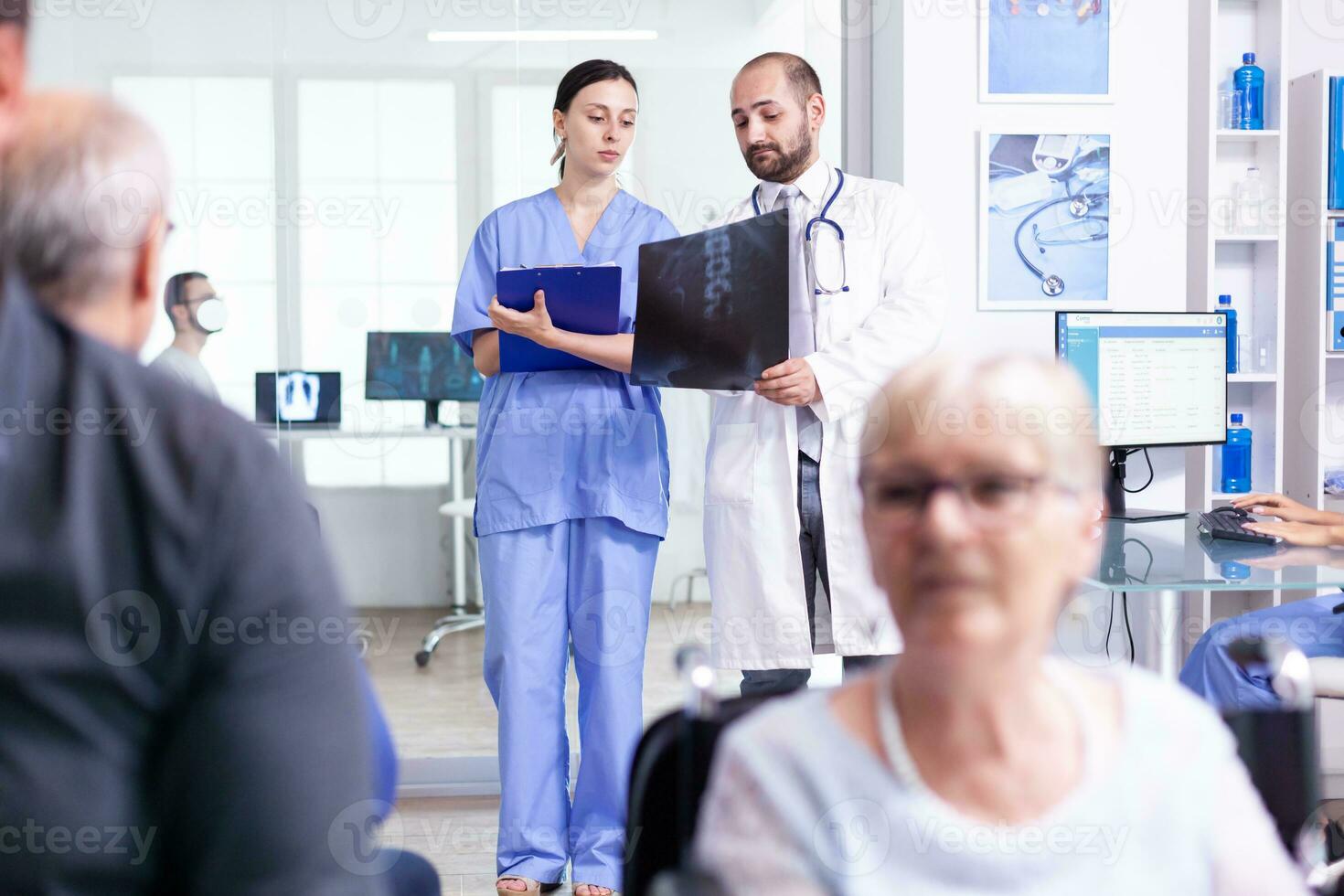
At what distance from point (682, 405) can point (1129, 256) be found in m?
1.25

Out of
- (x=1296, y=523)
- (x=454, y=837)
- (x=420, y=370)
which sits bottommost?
(x=454, y=837)

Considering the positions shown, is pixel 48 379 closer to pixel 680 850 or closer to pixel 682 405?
pixel 680 850

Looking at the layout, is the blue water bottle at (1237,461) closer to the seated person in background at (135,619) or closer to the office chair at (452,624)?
the office chair at (452,624)

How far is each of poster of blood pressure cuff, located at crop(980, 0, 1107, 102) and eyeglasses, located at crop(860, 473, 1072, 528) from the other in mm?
2531

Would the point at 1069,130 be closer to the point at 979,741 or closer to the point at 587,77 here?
the point at 587,77

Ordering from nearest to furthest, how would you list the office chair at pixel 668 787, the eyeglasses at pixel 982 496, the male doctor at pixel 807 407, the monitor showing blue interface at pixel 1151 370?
the eyeglasses at pixel 982 496
the office chair at pixel 668 787
the male doctor at pixel 807 407
the monitor showing blue interface at pixel 1151 370

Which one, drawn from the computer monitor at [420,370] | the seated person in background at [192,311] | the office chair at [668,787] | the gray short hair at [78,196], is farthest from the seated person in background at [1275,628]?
the seated person in background at [192,311]

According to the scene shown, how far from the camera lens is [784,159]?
249 centimetres

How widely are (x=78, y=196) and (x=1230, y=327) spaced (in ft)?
9.78

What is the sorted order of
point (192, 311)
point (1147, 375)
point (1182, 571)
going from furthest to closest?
point (192, 311) → point (1147, 375) → point (1182, 571)

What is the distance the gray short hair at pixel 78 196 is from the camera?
24.5 inches

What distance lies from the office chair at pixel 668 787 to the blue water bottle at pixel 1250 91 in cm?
305

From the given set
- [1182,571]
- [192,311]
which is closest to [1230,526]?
[1182,571]

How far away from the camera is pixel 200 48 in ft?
10.4
